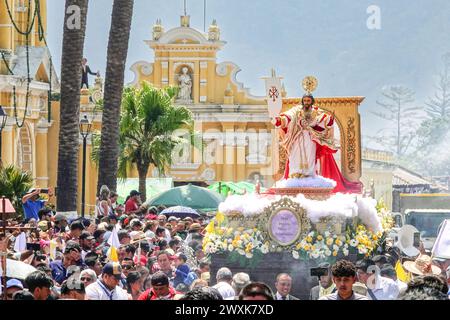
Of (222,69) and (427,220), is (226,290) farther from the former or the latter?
(222,69)

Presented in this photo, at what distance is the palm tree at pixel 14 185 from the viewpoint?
29.1 metres

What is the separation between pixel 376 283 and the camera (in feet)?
47.5

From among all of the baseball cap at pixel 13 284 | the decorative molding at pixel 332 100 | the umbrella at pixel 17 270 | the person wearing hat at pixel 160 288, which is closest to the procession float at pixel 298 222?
the decorative molding at pixel 332 100

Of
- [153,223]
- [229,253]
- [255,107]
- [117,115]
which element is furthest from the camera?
[255,107]

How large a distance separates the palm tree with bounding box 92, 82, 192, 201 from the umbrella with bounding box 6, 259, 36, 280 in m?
31.4

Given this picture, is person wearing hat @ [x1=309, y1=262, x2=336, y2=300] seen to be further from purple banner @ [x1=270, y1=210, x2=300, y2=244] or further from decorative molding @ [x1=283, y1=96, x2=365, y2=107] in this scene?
decorative molding @ [x1=283, y1=96, x2=365, y2=107]

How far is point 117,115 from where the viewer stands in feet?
105

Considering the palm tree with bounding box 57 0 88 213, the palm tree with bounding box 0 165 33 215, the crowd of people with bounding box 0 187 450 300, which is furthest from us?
the palm tree with bounding box 0 165 33 215

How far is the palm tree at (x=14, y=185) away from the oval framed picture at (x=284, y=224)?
38.5 ft

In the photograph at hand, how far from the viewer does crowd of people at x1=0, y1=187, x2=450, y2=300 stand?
34.8 feet

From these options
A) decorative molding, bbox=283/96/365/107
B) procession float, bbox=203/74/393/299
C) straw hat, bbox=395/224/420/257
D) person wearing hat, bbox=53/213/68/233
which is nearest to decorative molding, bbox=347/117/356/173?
decorative molding, bbox=283/96/365/107

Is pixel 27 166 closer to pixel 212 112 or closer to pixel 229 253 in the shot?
pixel 212 112
